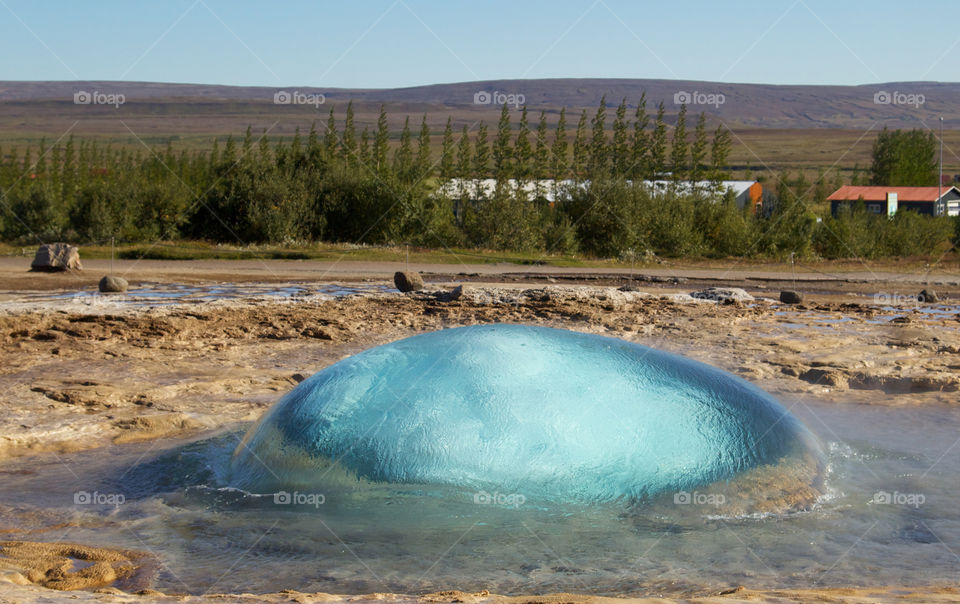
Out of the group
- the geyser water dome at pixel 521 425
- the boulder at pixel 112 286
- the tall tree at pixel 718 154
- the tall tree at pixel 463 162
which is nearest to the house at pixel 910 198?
the tall tree at pixel 718 154

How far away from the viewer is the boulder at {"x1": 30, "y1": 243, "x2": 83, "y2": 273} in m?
20.8

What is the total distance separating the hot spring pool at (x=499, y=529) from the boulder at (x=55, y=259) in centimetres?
1531

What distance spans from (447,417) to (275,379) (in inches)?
197

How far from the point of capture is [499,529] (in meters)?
5.73

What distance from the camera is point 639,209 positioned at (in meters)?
32.0

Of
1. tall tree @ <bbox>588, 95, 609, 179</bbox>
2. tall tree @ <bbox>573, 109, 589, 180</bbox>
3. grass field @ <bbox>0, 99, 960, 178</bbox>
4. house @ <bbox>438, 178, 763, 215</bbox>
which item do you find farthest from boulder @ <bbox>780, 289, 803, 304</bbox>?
grass field @ <bbox>0, 99, 960, 178</bbox>

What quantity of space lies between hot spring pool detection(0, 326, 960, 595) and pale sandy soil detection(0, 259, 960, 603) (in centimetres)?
53

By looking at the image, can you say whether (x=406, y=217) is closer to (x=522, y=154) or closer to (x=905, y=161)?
(x=522, y=154)

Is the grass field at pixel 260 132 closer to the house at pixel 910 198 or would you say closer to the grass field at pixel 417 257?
the house at pixel 910 198

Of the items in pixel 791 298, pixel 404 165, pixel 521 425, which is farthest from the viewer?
pixel 404 165

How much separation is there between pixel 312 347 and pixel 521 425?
23.6 feet

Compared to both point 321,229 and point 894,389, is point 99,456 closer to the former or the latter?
point 894,389

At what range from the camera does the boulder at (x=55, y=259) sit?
20.8 metres

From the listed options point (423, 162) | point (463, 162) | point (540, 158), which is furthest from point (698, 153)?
point (423, 162)
